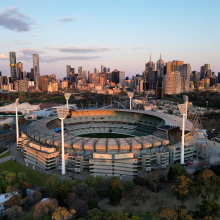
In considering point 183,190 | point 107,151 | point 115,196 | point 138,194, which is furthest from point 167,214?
point 107,151

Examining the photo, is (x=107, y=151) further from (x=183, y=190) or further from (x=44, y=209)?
(x=44, y=209)

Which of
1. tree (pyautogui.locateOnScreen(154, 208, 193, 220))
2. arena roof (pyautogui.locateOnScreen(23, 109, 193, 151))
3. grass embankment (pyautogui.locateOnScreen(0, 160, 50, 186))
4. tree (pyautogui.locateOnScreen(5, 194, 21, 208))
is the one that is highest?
arena roof (pyautogui.locateOnScreen(23, 109, 193, 151))

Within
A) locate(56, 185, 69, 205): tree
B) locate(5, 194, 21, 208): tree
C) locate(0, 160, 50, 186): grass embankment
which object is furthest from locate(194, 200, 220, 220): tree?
locate(0, 160, 50, 186): grass embankment

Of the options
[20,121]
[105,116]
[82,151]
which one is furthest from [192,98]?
[82,151]

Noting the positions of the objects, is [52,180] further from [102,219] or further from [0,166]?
[0,166]

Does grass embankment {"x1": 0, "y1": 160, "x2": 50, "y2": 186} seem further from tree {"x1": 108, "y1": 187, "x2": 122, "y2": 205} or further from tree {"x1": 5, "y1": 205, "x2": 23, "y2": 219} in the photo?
tree {"x1": 108, "y1": 187, "x2": 122, "y2": 205}

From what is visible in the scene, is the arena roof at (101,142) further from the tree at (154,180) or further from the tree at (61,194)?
the tree at (61,194)
